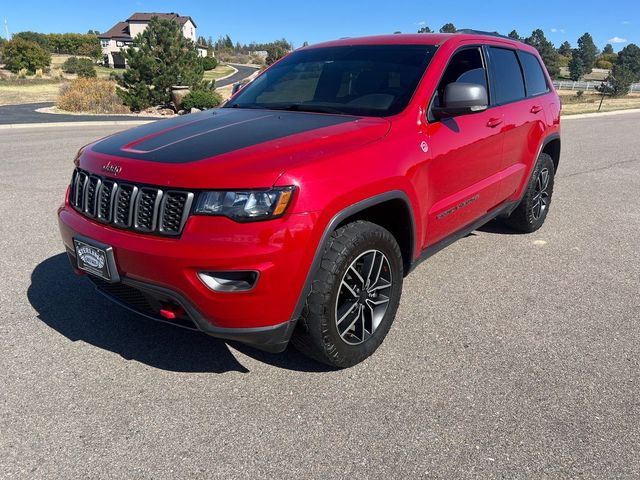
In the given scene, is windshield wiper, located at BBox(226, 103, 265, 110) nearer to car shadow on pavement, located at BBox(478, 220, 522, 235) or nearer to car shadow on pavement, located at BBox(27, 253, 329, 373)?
car shadow on pavement, located at BBox(27, 253, 329, 373)

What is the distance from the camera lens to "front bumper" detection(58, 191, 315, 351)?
7.75 feet

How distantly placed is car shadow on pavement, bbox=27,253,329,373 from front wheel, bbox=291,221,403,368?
0.90 ft

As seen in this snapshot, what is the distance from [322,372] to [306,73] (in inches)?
91.3

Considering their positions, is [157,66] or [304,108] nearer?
[304,108]

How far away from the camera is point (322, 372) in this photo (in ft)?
9.93

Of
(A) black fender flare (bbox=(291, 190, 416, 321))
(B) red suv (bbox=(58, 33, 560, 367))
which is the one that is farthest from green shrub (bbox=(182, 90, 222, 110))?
(A) black fender flare (bbox=(291, 190, 416, 321))

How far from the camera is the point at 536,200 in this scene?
18.0 ft

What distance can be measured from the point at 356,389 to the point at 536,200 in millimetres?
3546

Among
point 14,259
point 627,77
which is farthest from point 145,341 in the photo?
point 627,77

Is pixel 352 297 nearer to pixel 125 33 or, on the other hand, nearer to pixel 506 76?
pixel 506 76

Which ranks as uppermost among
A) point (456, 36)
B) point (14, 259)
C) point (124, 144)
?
point (456, 36)

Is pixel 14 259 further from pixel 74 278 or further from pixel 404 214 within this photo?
pixel 404 214

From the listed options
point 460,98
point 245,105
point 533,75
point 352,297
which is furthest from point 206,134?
point 533,75

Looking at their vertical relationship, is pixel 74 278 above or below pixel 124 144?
below
